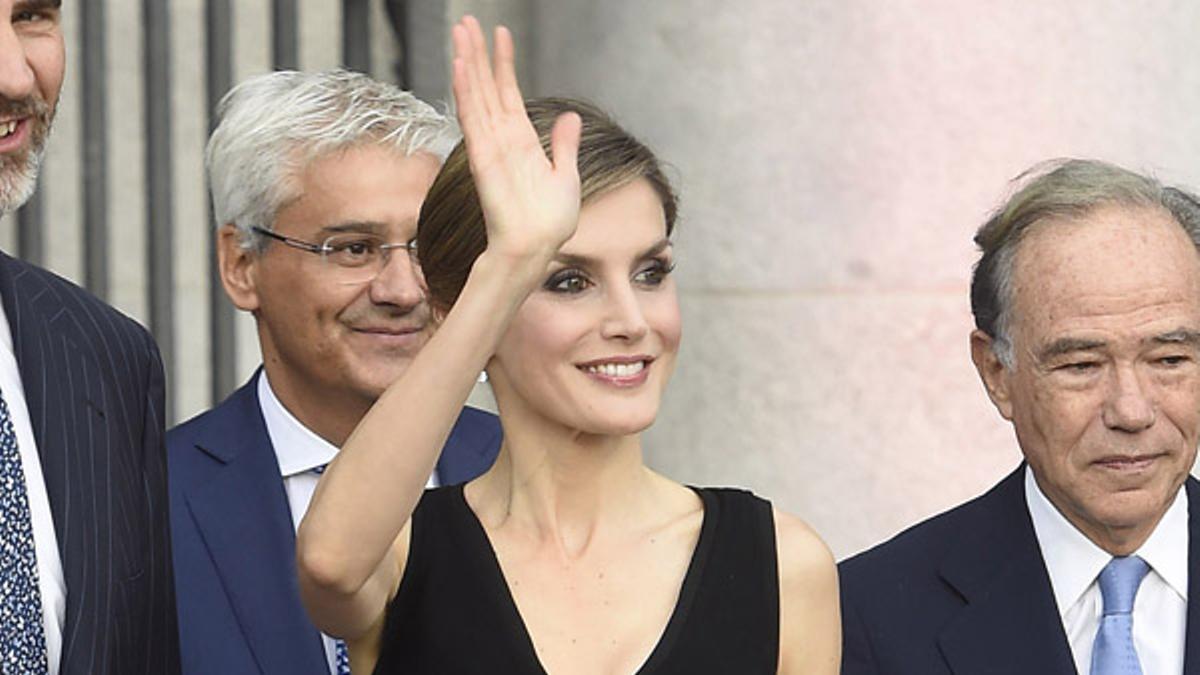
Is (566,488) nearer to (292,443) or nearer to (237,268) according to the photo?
(292,443)

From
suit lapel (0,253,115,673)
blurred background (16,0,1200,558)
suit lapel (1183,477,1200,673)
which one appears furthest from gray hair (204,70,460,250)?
blurred background (16,0,1200,558)

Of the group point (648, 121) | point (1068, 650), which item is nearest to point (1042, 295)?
point (1068, 650)

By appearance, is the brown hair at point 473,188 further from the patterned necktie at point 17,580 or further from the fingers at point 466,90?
the patterned necktie at point 17,580

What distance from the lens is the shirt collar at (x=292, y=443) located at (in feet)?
12.7

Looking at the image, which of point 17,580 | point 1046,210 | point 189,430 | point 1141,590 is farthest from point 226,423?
point 1141,590

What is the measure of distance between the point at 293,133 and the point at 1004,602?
129cm

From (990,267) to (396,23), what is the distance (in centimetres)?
257

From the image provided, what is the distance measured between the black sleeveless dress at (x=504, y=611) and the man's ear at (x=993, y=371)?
65cm

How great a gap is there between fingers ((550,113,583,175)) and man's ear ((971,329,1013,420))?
3.13 ft

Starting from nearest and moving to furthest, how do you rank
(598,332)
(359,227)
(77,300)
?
(598,332) → (77,300) → (359,227)

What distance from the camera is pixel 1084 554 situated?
3.58 metres

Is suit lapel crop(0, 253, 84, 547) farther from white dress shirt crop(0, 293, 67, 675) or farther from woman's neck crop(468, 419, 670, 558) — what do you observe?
woman's neck crop(468, 419, 670, 558)

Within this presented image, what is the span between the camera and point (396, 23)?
19.5ft

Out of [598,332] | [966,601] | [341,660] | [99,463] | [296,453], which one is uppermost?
[598,332]
